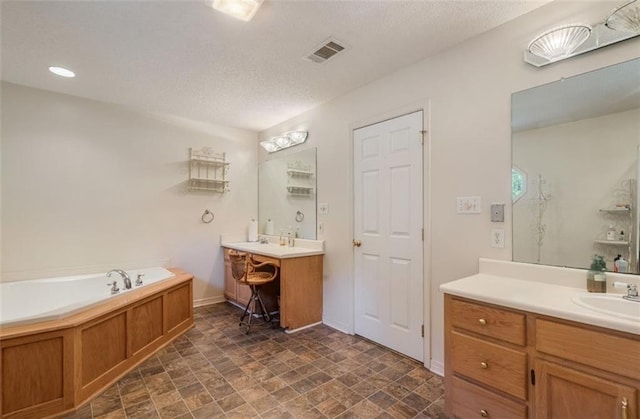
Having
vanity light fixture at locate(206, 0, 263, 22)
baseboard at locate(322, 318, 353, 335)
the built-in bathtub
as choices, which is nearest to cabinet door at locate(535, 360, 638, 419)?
baseboard at locate(322, 318, 353, 335)

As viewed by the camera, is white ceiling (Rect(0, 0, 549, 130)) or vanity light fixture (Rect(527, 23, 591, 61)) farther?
white ceiling (Rect(0, 0, 549, 130))

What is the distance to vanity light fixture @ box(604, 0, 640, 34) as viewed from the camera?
1.40 meters

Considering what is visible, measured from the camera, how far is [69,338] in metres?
1.84

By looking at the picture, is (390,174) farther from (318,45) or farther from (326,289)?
(326,289)

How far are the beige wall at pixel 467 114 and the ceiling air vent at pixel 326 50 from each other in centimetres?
63

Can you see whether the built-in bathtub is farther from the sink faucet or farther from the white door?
the sink faucet

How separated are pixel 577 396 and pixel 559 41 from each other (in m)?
1.78

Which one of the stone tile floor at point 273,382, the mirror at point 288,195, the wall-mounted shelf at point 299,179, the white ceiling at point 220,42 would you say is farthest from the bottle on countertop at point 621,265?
the wall-mounted shelf at point 299,179

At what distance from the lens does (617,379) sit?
3.68 ft

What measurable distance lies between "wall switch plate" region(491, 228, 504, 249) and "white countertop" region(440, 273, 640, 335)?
207 mm

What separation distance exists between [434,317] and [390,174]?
1.25 meters

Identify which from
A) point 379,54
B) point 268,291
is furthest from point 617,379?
point 268,291

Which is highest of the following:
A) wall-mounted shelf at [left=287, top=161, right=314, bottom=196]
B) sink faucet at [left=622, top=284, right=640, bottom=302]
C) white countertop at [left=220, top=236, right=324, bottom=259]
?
wall-mounted shelf at [left=287, top=161, right=314, bottom=196]

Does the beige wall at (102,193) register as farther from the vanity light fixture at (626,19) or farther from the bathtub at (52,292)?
the vanity light fixture at (626,19)
